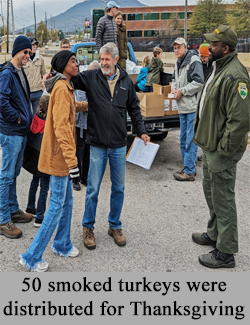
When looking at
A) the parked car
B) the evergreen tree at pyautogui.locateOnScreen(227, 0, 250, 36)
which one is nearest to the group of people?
the parked car

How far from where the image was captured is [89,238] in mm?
4008

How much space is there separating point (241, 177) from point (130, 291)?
373cm

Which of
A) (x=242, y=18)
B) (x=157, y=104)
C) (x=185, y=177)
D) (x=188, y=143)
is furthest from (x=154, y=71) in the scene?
(x=242, y=18)

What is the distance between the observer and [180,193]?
17.9ft

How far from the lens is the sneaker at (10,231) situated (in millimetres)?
4125

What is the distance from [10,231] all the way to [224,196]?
244cm

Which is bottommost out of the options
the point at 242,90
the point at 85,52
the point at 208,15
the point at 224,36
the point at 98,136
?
the point at 98,136

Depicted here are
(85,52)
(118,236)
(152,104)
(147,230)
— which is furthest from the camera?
(85,52)

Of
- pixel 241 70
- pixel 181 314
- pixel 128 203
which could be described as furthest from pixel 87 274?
pixel 241 70

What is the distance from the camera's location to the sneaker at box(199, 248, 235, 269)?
3.59m

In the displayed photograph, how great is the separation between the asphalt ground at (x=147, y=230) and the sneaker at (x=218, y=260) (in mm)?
59

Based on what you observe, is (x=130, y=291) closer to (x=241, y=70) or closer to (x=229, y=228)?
(x=229, y=228)

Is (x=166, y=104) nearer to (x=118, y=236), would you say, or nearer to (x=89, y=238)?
(x=118, y=236)

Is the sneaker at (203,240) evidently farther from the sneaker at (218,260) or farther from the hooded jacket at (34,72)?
the hooded jacket at (34,72)
